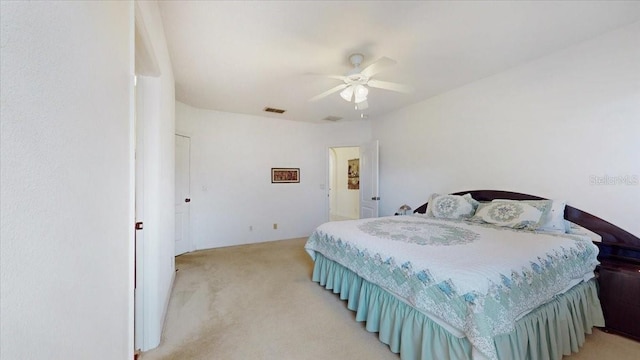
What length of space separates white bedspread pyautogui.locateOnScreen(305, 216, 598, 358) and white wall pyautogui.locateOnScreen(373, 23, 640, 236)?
0.66 meters

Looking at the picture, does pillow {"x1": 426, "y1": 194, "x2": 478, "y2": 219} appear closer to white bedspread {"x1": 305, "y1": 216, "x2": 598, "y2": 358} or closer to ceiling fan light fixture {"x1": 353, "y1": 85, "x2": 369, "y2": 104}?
white bedspread {"x1": 305, "y1": 216, "x2": 598, "y2": 358}

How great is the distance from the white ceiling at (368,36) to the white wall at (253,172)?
1257 millimetres

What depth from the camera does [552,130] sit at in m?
2.71

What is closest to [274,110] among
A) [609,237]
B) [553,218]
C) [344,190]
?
[553,218]

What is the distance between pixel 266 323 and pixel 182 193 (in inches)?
111

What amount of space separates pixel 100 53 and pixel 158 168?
129cm

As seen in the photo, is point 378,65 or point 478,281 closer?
point 478,281

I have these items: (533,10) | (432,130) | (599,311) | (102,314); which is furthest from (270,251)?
(533,10)

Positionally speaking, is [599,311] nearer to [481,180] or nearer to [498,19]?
[481,180]

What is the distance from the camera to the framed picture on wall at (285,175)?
522 cm

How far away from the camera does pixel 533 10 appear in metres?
2.00

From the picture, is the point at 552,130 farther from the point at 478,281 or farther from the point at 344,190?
the point at 344,190

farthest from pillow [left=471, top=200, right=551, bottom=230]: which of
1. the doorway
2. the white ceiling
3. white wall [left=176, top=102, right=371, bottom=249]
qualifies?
the doorway

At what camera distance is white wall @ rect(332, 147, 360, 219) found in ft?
25.5
